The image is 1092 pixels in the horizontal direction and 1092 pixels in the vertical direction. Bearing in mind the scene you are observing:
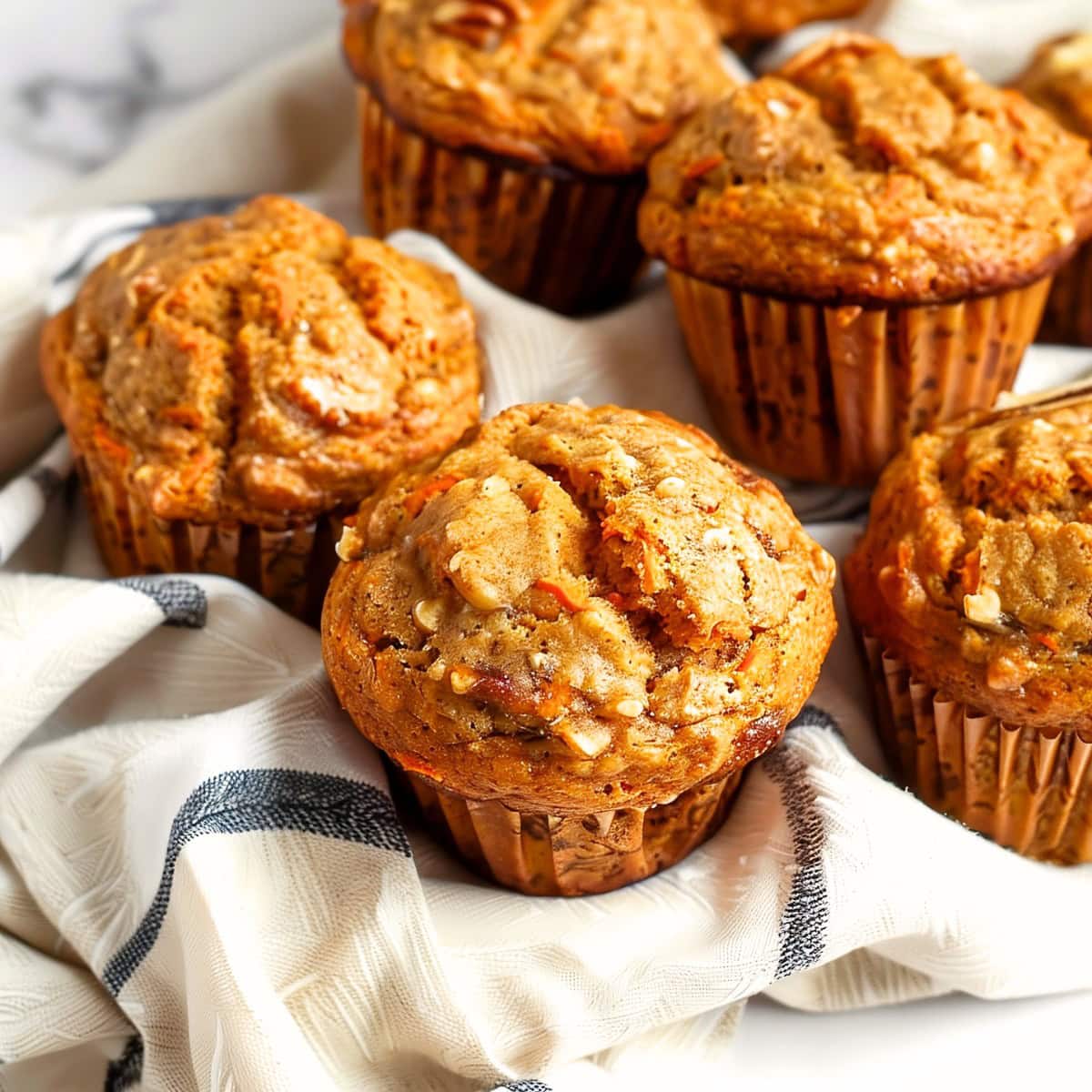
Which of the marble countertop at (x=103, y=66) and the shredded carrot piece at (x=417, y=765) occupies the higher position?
the marble countertop at (x=103, y=66)

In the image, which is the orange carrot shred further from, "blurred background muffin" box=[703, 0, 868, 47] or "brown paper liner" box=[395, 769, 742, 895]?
"blurred background muffin" box=[703, 0, 868, 47]

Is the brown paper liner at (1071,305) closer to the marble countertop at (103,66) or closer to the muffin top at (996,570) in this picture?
the muffin top at (996,570)

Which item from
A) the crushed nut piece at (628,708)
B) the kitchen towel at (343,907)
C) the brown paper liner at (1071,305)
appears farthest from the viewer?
the brown paper liner at (1071,305)

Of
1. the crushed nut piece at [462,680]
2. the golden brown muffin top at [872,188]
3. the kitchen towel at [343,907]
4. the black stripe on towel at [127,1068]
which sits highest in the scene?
the golden brown muffin top at [872,188]

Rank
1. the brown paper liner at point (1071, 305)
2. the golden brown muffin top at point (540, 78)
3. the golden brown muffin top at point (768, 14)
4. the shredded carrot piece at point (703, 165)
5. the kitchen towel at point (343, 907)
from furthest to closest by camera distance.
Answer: the golden brown muffin top at point (768, 14), the brown paper liner at point (1071, 305), the golden brown muffin top at point (540, 78), the shredded carrot piece at point (703, 165), the kitchen towel at point (343, 907)

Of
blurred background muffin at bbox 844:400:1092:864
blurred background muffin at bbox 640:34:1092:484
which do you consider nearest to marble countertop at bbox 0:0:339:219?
blurred background muffin at bbox 640:34:1092:484

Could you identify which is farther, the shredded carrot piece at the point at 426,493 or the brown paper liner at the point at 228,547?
the brown paper liner at the point at 228,547

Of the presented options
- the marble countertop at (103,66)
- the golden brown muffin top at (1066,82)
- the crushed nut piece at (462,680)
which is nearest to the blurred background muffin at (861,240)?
the golden brown muffin top at (1066,82)

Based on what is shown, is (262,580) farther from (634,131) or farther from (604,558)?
(634,131)
